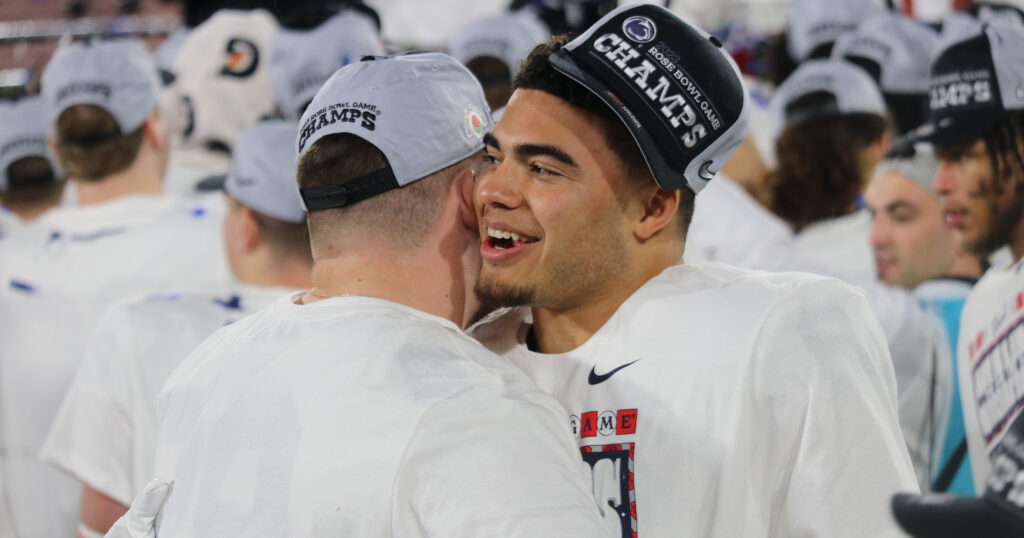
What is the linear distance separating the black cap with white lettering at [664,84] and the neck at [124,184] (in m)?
2.77

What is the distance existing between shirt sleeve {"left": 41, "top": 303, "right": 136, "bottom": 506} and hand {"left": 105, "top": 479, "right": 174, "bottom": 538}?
1138 mm

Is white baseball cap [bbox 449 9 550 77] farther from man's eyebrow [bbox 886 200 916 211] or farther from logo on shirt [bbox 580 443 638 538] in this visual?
logo on shirt [bbox 580 443 638 538]

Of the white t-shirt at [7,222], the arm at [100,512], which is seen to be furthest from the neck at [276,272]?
the white t-shirt at [7,222]

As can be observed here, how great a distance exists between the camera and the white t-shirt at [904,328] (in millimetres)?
3568

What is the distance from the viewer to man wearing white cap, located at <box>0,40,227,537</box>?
12.7 ft

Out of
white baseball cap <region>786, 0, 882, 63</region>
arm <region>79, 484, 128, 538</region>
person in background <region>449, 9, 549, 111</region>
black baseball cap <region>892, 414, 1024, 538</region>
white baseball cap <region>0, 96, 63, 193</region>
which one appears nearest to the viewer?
black baseball cap <region>892, 414, 1024, 538</region>

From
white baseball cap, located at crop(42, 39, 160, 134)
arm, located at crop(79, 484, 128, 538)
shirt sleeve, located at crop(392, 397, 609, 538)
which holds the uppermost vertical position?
white baseball cap, located at crop(42, 39, 160, 134)

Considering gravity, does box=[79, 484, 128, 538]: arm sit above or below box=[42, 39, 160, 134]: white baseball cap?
below

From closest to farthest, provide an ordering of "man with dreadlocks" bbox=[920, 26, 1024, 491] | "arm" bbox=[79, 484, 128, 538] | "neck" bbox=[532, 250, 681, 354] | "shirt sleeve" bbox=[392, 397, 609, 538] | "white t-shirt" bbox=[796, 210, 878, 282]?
"shirt sleeve" bbox=[392, 397, 609, 538]
"neck" bbox=[532, 250, 681, 354]
"man with dreadlocks" bbox=[920, 26, 1024, 491]
"arm" bbox=[79, 484, 128, 538]
"white t-shirt" bbox=[796, 210, 878, 282]

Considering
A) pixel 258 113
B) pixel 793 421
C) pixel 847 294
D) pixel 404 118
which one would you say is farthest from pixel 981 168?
pixel 258 113

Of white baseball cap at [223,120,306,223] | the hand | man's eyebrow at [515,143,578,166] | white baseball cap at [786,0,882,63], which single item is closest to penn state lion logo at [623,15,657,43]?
man's eyebrow at [515,143,578,166]

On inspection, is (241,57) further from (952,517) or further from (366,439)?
(952,517)

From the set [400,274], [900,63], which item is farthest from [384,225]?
[900,63]

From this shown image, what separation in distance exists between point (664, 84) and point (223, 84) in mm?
4476
